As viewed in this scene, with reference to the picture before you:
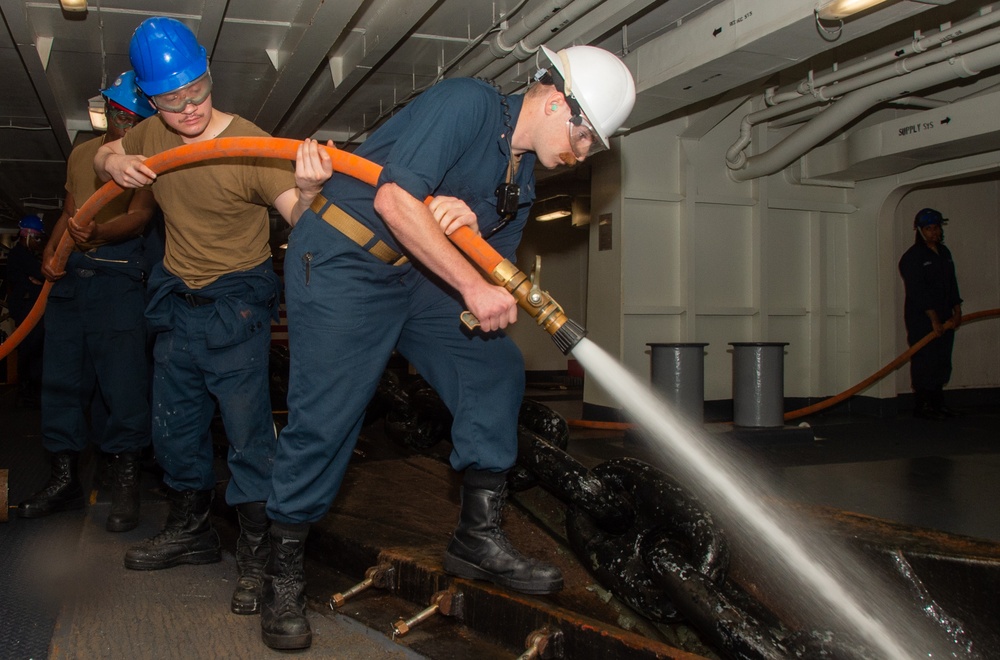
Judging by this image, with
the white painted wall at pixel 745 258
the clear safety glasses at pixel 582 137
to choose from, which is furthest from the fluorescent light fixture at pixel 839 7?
the white painted wall at pixel 745 258

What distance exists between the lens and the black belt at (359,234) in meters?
2.27

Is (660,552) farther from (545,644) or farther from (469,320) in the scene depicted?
(469,320)

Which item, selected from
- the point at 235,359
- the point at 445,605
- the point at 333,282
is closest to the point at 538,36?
the point at 235,359

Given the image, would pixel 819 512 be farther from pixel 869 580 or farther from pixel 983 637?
pixel 983 637

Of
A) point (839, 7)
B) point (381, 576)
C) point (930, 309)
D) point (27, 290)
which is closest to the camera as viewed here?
point (381, 576)

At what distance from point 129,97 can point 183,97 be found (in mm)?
948

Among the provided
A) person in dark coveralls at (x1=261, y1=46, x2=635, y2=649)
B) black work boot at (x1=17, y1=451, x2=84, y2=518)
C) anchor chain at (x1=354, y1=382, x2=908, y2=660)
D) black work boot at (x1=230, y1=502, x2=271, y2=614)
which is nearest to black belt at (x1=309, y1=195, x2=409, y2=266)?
person in dark coveralls at (x1=261, y1=46, x2=635, y2=649)

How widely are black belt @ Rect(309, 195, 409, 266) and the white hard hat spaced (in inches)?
25.4

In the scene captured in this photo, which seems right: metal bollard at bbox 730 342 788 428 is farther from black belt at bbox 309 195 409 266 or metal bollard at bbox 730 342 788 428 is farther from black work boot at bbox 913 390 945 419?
black belt at bbox 309 195 409 266

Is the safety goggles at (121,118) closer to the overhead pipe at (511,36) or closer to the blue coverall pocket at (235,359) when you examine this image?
the blue coverall pocket at (235,359)

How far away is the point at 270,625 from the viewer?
7.44 ft

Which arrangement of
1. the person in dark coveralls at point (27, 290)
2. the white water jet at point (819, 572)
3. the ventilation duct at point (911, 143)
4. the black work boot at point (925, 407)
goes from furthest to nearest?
the person in dark coveralls at point (27, 290), the black work boot at point (925, 407), the ventilation duct at point (911, 143), the white water jet at point (819, 572)

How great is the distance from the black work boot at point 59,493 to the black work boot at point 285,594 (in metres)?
1.82

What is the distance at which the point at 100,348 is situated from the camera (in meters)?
3.74
